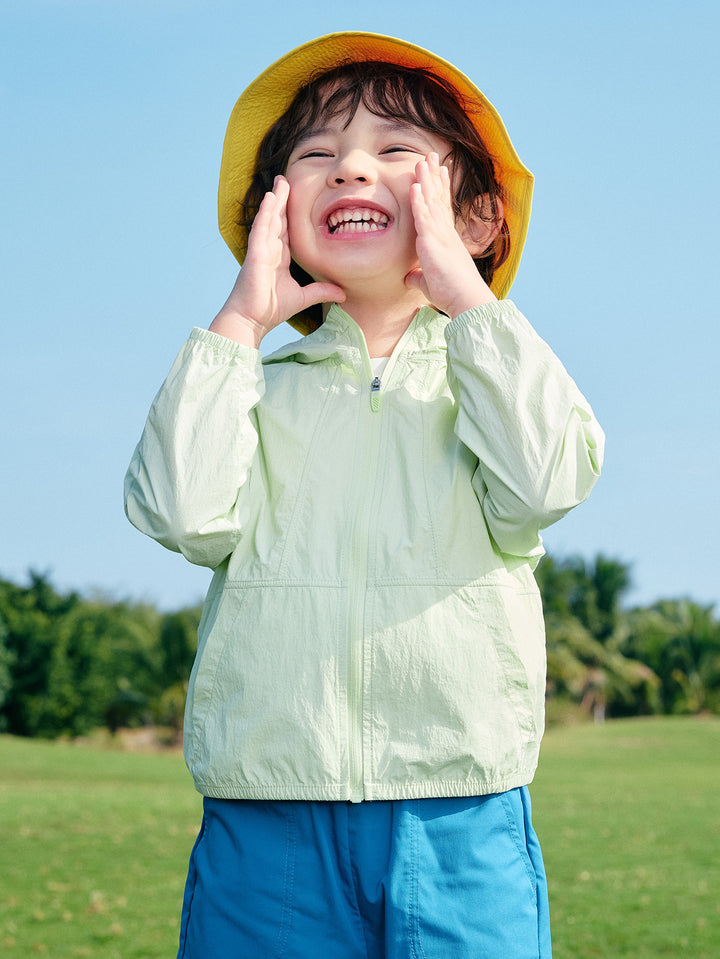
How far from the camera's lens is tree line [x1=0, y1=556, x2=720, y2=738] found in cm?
2709

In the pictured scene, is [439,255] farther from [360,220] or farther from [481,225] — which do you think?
[481,225]

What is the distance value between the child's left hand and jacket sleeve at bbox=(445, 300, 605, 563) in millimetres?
82

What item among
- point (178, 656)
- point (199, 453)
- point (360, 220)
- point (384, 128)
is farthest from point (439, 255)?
point (178, 656)

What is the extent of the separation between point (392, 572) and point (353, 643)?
0.44 feet

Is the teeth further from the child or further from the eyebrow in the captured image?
the eyebrow

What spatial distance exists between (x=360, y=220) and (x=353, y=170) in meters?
0.10

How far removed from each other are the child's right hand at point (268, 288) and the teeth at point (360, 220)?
12 centimetres

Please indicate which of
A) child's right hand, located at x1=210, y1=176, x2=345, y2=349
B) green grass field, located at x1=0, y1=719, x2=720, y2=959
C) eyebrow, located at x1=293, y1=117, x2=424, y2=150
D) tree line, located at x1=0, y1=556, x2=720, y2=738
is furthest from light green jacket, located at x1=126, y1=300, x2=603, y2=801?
tree line, located at x1=0, y1=556, x2=720, y2=738

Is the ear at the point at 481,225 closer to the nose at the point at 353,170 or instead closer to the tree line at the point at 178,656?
the nose at the point at 353,170

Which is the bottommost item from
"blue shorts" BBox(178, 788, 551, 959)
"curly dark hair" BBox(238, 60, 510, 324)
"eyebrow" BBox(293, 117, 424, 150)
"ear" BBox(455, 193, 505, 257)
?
"blue shorts" BBox(178, 788, 551, 959)

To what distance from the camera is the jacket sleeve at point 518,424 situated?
1671 mm

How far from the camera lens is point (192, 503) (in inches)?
68.5

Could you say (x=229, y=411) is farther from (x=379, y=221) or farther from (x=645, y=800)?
(x=645, y=800)

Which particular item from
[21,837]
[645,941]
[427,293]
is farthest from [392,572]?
[21,837]
